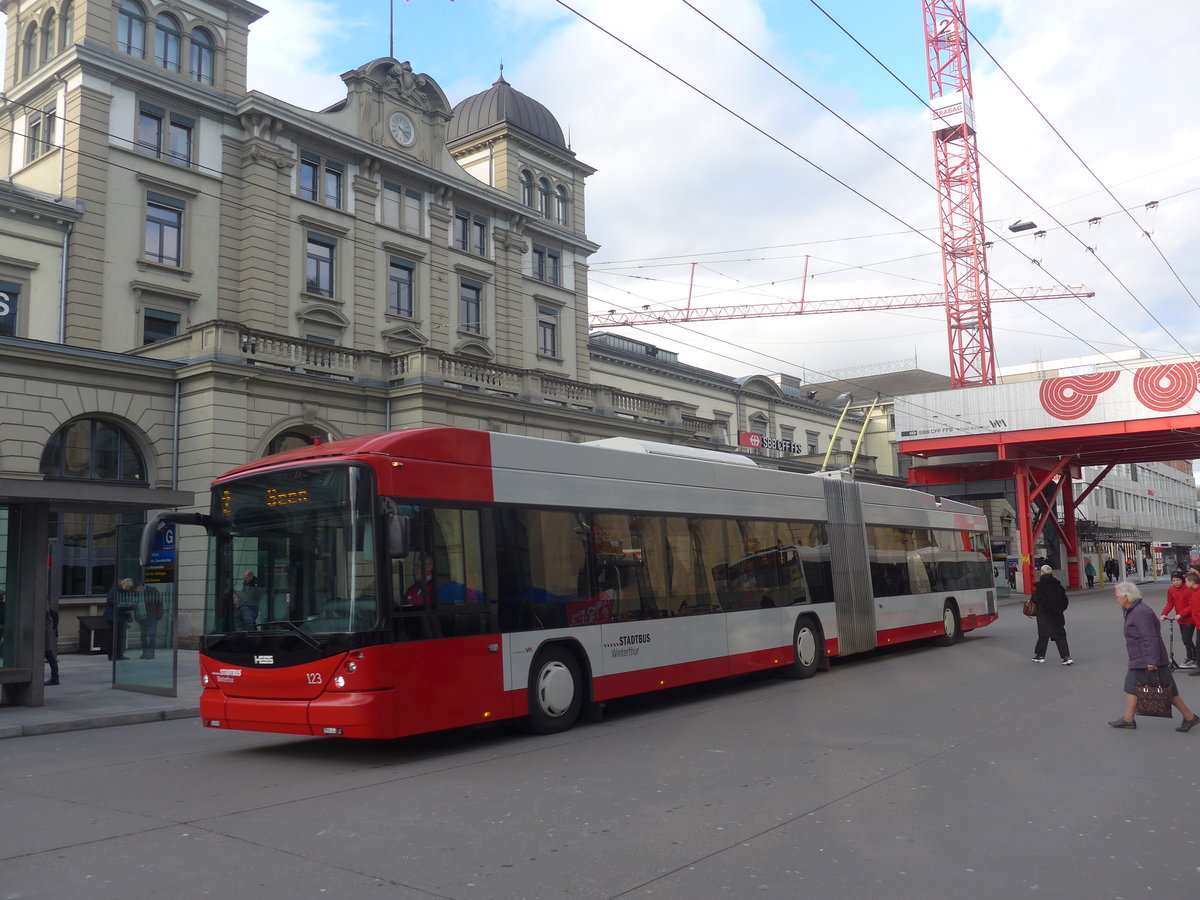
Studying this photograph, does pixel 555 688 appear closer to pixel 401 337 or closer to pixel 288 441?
pixel 288 441

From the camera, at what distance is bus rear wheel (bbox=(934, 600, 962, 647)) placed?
67.9ft

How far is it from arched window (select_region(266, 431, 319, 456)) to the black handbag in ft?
64.8

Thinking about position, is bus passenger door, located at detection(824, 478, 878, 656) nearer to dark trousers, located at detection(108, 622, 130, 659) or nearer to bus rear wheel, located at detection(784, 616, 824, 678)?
bus rear wheel, located at detection(784, 616, 824, 678)

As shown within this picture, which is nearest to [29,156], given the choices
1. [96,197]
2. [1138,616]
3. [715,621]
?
[96,197]

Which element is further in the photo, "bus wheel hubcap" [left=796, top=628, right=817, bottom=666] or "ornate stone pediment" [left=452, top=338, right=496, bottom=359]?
"ornate stone pediment" [left=452, top=338, right=496, bottom=359]

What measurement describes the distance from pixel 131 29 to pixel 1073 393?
38233 millimetres

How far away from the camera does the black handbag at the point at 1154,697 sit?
1002 centimetres

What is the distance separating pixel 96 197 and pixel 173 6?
6576 millimetres

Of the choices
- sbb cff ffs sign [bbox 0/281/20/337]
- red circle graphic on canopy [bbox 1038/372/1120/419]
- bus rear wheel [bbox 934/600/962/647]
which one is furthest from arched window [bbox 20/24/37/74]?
red circle graphic on canopy [bbox 1038/372/1120/419]

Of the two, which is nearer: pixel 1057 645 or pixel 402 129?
pixel 1057 645

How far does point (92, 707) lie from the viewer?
553 inches

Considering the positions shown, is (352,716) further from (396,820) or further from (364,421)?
(364,421)

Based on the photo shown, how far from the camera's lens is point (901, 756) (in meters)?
8.95

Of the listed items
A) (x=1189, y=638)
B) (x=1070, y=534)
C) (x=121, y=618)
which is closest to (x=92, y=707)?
(x=121, y=618)
